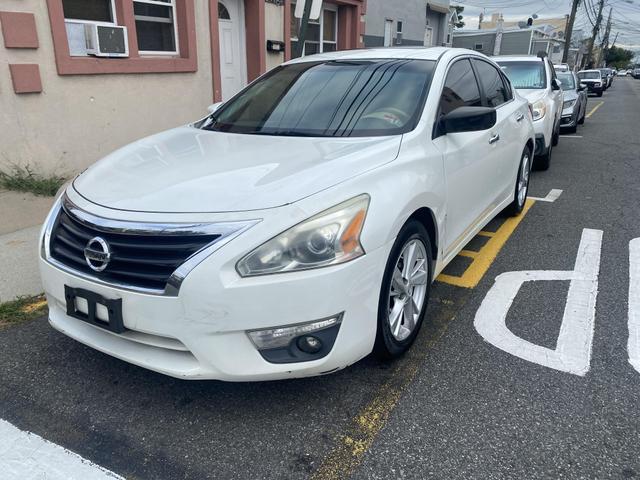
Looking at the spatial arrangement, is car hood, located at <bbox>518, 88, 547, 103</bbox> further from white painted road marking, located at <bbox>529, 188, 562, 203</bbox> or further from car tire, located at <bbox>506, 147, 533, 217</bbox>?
car tire, located at <bbox>506, 147, 533, 217</bbox>

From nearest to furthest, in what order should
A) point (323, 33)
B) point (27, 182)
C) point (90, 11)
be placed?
point (27, 182) → point (90, 11) → point (323, 33)

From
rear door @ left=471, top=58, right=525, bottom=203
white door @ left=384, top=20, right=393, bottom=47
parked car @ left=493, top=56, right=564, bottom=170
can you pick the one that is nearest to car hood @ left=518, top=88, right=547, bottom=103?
parked car @ left=493, top=56, right=564, bottom=170

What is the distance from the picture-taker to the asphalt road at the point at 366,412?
209 cm

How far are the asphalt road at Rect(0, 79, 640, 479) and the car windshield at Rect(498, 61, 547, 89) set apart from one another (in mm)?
6004

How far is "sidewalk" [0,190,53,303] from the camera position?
3682 mm

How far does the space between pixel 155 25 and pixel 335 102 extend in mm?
5428

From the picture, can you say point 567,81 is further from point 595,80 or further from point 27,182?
point 595,80

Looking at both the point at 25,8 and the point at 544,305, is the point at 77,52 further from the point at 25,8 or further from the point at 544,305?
the point at 544,305

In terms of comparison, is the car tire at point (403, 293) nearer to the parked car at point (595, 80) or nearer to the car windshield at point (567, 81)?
the car windshield at point (567, 81)

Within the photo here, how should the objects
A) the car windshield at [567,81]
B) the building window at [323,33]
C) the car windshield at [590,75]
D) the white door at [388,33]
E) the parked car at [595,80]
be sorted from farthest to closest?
the car windshield at [590,75] < the parked car at [595,80] < the white door at [388,33] < the car windshield at [567,81] < the building window at [323,33]

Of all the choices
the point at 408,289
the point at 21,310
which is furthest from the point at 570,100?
the point at 21,310

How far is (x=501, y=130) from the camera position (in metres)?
4.19

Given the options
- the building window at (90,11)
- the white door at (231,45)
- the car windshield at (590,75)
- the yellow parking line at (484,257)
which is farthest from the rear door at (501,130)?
the car windshield at (590,75)

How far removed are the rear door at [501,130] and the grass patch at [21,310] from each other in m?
3.32
